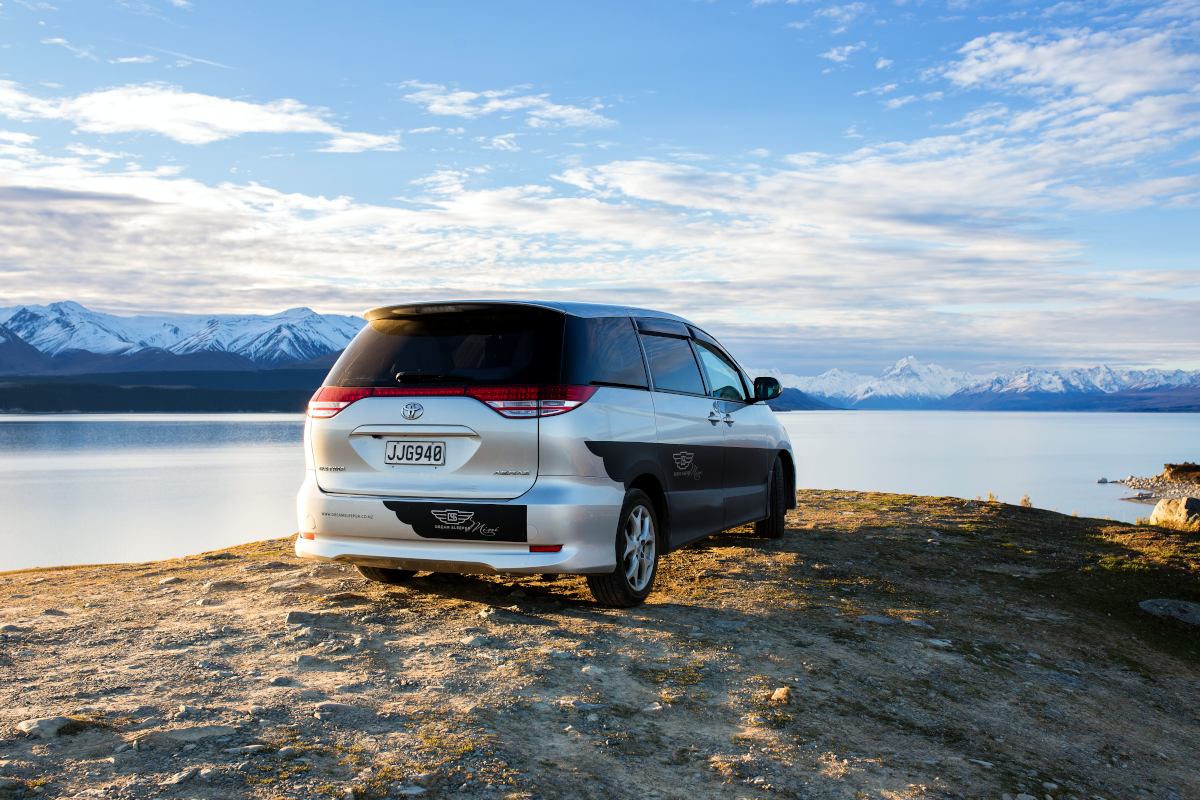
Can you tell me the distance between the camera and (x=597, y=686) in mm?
4906

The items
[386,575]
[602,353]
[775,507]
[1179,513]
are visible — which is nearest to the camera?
[602,353]

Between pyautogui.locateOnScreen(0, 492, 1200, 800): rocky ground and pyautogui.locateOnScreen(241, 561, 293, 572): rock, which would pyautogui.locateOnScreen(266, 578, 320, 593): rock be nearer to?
pyautogui.locateOnScreen(0, 492, 1200, 800): rocky ground

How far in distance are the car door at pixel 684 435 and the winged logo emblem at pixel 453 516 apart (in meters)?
1.53

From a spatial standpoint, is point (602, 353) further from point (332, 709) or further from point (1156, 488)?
point (1156, 488)

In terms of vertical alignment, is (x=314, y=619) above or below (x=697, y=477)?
below

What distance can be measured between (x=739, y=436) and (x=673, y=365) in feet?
4.22

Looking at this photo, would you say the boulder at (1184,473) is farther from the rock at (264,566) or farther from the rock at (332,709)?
the rock at (332,709)

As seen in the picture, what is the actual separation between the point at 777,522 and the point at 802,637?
3.65 metres

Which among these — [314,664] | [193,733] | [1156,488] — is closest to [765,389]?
[314,664]

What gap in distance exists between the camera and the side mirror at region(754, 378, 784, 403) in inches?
348

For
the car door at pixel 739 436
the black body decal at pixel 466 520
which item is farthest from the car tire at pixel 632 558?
the car door at pixel 739 436

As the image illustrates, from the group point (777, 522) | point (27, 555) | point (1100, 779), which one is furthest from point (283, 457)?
point (1100, 779)

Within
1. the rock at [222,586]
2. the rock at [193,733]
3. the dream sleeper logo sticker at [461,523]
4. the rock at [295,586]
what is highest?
the dream sleeper logo sticker at [461,523]

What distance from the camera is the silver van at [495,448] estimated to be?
579 centimetres
